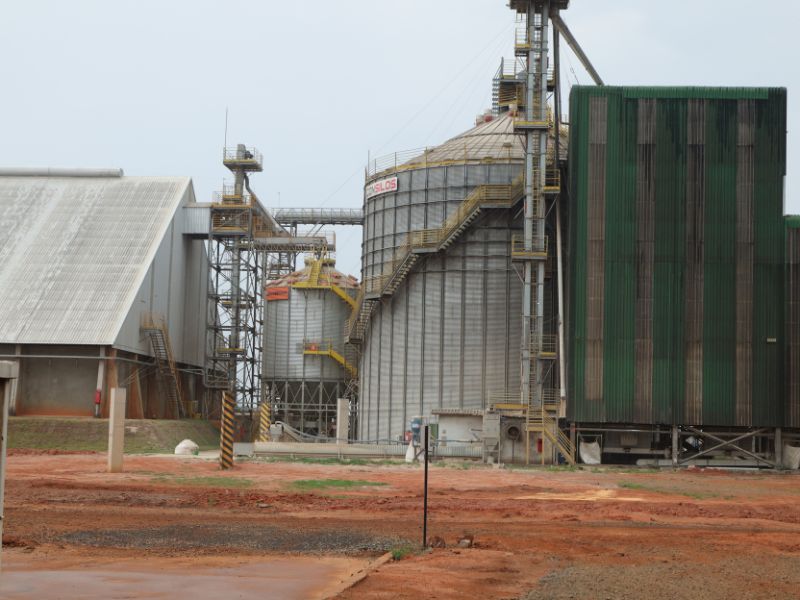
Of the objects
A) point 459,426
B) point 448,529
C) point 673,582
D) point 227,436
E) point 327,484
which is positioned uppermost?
point 459,426

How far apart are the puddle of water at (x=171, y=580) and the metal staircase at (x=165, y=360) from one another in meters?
51.8

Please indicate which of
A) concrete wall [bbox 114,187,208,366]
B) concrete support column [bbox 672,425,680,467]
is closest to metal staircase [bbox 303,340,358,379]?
concrete wall [bbox 114,187,208,366]

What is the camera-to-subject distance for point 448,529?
2333cm

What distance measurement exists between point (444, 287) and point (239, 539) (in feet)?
135

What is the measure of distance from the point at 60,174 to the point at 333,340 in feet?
71.7

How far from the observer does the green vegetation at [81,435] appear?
58.2 metres

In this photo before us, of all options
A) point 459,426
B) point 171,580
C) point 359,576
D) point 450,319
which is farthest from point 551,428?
point 171,580

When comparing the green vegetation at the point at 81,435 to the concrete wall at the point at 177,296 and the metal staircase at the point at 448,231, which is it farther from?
the metal staircase at the point at 448,231

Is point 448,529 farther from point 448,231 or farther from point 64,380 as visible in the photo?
point 64,380

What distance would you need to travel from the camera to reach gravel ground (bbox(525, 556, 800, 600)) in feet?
50.4

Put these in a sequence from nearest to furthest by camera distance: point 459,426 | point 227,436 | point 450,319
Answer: point 227,436 → point 459,426 → point 450,319

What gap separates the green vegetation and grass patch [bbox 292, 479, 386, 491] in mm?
22212


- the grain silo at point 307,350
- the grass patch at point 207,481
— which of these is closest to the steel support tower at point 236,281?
the grain silo at point 307,350

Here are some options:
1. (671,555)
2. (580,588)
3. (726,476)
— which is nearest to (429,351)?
(726,476)
